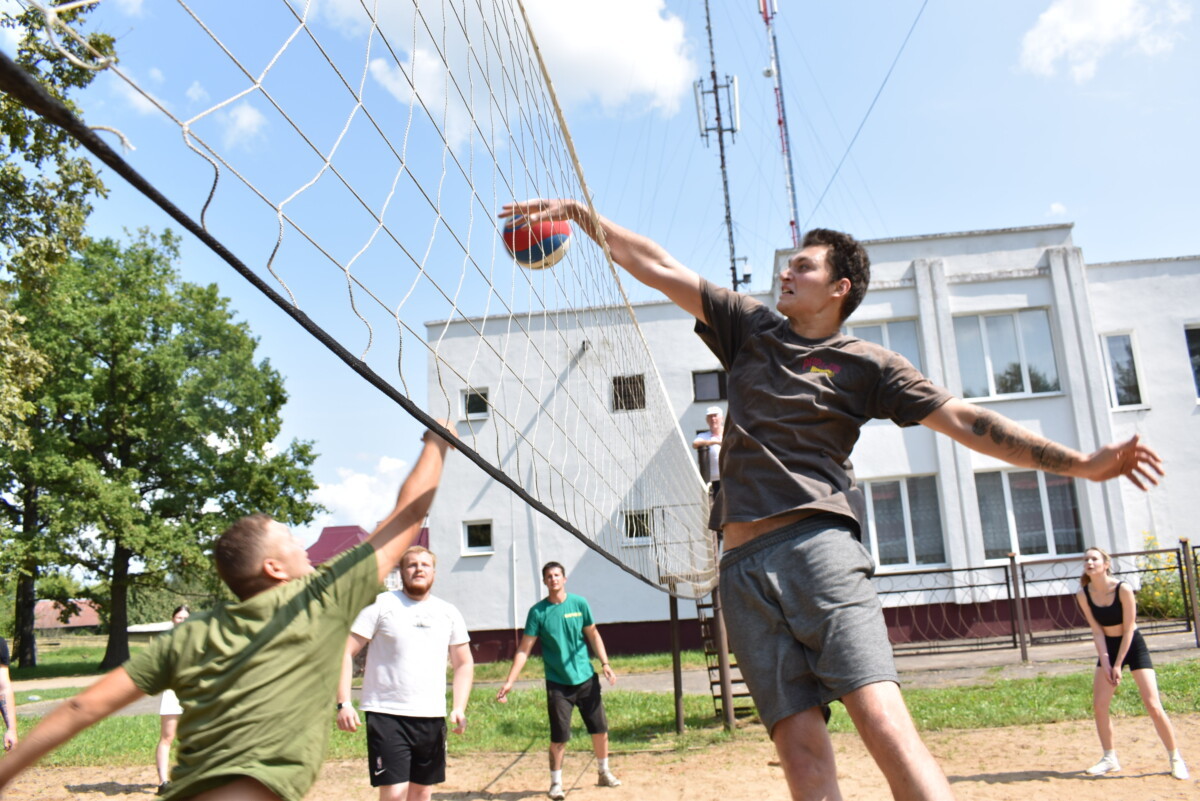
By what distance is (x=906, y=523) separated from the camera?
14672 mm

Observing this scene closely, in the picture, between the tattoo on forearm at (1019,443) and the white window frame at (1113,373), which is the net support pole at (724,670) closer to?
the tattoo on forearm at (1019,443)

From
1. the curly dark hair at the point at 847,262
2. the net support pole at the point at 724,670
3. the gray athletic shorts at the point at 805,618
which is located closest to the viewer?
the gray athletic shorts at the point at 805,618

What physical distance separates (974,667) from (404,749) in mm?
8783

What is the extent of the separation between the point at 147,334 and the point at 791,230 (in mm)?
16494

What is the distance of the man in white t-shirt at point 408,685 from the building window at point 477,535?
12020 mm

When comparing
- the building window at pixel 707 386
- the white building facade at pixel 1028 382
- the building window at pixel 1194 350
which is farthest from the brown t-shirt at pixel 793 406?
the building window at pixel 1194 350

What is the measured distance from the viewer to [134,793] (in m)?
7.14

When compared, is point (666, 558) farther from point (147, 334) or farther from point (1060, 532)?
point (147, 334)

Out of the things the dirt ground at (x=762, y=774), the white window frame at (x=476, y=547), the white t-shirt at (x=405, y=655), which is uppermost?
the white window frame at (x=476, y=547)

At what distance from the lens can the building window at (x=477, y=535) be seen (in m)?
16.9

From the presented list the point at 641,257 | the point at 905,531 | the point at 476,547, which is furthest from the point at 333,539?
the point at 641,257

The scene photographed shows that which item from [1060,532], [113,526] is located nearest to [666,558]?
[1060,532]

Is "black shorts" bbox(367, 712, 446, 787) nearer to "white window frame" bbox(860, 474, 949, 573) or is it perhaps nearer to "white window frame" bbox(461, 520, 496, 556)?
"white window frame" bbox(860, 474, 949, 573)

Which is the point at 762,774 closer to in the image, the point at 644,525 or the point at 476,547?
the point at 644,525
